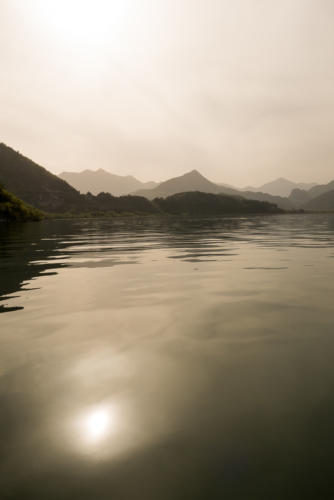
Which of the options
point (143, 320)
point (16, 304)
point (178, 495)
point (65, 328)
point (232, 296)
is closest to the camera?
point (178, 495)

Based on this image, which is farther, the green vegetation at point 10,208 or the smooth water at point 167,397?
the green vegetation at point 10,208

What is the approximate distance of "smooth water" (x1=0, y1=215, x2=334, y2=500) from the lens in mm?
2840

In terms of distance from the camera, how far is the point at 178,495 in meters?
2.66

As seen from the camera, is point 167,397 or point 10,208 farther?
point 10,208

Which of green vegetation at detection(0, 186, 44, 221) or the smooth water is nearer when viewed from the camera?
the smooth water

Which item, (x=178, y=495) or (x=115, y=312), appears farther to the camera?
(x=115, y=312)

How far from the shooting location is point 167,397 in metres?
4.16

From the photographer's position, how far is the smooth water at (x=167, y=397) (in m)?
2.84

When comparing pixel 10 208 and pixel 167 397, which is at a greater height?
pixel 10 208

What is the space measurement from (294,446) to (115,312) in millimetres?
5596

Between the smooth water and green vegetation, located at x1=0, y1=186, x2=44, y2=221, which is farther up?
green vegetation, located at x1=0, y1=186, x2=44, y2=221

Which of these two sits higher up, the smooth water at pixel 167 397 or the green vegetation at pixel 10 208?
the green vegetation at pixel 10 208

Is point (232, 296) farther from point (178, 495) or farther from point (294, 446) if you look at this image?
point (178, 495)

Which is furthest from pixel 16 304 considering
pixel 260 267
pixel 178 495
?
pixel 260 267
